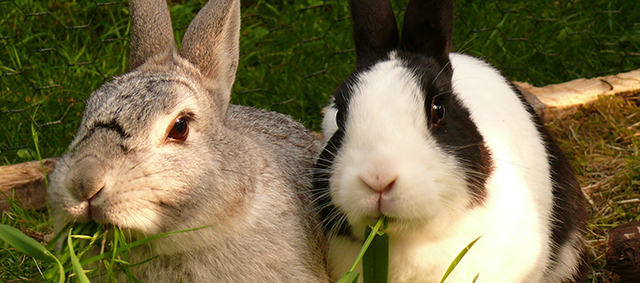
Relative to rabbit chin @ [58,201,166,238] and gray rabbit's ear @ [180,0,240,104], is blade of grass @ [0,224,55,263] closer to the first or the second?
rabbit chin @ [58,201,166,238]

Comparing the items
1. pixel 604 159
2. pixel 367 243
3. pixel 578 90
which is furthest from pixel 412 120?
pixel 578 90

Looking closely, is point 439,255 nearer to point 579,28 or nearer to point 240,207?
point 240,207

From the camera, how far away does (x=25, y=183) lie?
12.4 feet

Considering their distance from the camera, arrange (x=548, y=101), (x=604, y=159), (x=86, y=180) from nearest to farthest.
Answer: (x=86, y=180) → (x=604, y=159) → (x=548, y=101)

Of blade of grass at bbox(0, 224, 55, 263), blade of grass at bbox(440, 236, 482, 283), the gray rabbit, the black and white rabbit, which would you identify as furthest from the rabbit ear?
blade of grass at bbox(440, 236, 482, 283)

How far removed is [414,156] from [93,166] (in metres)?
1.00

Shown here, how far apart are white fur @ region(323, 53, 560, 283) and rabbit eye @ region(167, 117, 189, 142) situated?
1.73 feet

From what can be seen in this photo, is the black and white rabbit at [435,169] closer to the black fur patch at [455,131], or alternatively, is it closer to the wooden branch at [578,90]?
the black fur patch at [455,131]

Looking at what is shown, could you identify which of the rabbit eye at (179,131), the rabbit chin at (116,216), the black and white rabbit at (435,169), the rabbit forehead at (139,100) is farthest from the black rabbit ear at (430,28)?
the rabbit chin at (116,216)

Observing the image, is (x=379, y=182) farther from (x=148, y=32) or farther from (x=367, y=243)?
(x=148, y=32)

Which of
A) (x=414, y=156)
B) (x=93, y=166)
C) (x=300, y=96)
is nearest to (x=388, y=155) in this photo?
(x=414, y=156)

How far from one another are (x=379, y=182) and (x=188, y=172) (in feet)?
2.09

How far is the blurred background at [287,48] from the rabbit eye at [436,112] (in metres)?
1.93

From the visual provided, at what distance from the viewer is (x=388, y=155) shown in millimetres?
2291
